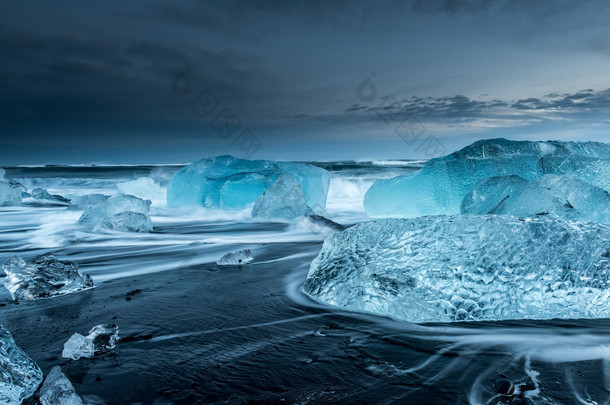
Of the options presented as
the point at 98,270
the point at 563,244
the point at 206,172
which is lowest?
the point at 98,270

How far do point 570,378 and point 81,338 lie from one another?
70.0 inches

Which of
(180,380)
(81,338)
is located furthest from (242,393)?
(81,338)

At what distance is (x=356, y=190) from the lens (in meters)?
11.9

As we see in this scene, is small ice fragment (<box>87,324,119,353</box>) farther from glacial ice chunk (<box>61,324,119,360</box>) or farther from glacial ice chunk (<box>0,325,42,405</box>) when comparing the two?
glacial ice chunk (<box>0,325,42,405</box>)

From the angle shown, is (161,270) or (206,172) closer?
(161,270)

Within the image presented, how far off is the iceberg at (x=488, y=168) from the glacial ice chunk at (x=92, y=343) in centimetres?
464

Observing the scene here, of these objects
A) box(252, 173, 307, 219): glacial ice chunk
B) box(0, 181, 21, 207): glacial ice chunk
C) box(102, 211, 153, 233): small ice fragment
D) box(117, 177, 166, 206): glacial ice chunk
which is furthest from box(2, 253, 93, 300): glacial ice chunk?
box(117, 177, 166, 206): glacial ice chunk

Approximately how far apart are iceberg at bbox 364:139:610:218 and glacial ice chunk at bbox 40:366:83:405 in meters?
4.96

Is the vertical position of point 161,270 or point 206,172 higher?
point 206,172

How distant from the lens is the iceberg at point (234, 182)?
321 inches

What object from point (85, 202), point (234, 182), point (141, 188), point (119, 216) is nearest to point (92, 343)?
point (119, 216)

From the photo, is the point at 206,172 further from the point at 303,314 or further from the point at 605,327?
the point at 605,327

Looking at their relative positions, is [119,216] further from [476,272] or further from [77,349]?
[476,272]

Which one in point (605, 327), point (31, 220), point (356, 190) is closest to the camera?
point (605, 327)
